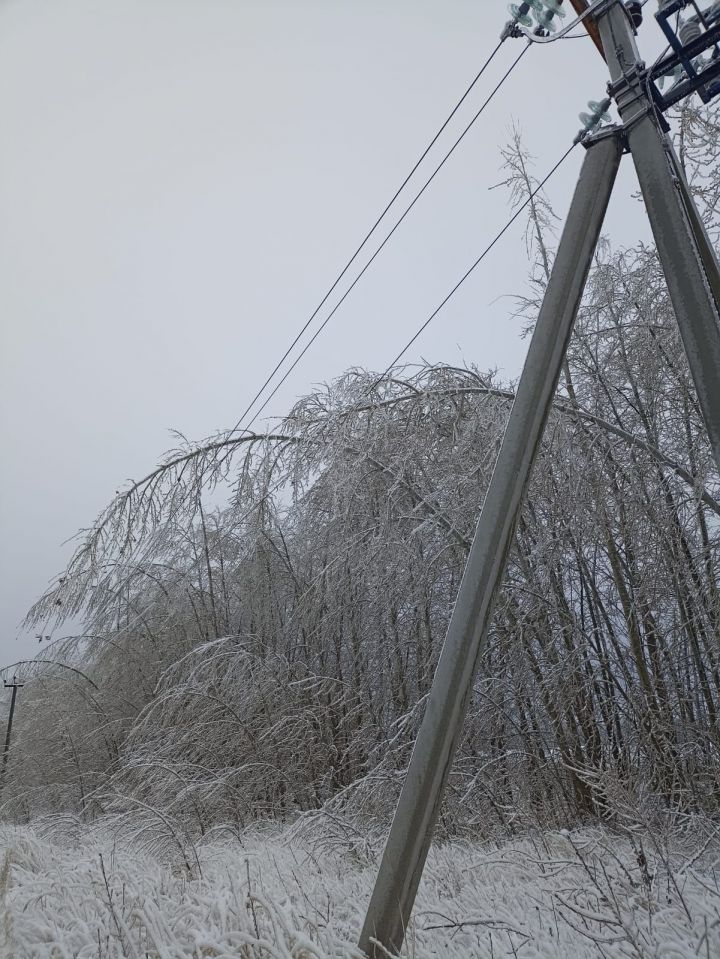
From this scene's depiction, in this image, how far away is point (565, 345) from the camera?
6.39ft

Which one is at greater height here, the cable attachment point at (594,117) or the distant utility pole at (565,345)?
the cable attachment point at (594,117)

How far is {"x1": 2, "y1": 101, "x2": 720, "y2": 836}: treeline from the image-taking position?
12.3 ft

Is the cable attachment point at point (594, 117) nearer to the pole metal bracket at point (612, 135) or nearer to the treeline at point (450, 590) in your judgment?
the pole metal bracket at point (612, 135)

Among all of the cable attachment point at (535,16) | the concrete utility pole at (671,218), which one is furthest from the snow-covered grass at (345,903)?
the cable attachment point at (535,16)

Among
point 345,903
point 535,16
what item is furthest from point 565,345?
point 345,903

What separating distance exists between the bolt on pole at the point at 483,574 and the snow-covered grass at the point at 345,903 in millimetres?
149

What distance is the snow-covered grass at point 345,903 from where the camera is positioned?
1.72 m

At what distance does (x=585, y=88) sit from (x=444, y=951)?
5.82 metres

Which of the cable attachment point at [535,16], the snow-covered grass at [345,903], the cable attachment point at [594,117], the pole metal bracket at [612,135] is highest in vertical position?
the cable attachment point at [535,16]

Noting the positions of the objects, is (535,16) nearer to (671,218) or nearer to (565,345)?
(671,218)

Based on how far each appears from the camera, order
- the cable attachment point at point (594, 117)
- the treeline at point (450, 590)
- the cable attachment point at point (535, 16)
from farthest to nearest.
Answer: the treeline at point (450, 590), the cable attachment point at point (535, 16), the cable attachment point at point (594, 117)

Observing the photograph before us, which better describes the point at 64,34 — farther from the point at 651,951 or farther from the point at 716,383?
the point at 651,951

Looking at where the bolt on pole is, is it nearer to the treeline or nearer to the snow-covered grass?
the snow-covered grass

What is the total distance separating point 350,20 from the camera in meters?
3.28
